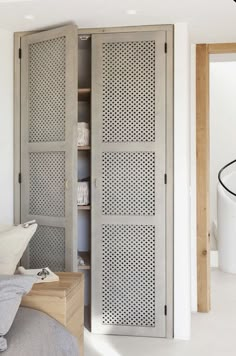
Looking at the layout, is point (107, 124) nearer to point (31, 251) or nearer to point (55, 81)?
point (55, 81)

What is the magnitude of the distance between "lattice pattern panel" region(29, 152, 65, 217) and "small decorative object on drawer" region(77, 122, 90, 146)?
22 centimetres

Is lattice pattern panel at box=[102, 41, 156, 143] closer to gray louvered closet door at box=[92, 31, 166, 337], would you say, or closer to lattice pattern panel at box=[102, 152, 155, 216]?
gray louvered closet door at box=[92, 31, 166, 337]

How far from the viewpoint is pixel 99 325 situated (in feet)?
9.76

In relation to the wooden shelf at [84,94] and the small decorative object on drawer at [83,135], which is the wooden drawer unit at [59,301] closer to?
the small decorative object on drawer at [83,135]

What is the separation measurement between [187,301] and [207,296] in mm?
670

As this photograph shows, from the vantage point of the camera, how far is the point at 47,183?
2.93 meters

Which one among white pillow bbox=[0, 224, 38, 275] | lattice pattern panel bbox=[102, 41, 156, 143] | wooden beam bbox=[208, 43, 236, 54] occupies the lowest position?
white pillow bbox=[0, 224, 38, 275]

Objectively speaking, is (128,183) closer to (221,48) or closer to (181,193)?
(181,193)

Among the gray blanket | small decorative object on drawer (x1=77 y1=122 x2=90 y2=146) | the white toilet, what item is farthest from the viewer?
the white toilet

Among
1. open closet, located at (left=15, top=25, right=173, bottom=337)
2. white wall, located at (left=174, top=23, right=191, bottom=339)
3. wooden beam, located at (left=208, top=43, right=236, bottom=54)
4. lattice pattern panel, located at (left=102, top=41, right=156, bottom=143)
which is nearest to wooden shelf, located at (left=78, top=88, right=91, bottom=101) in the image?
open closet, located at (left=15, top=25, right=173, bottom=337)

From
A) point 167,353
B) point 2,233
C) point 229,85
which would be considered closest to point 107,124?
point 2,233

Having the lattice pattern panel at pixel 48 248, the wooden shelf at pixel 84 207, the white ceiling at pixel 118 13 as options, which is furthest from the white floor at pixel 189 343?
the white ceiling at pixel 118 13

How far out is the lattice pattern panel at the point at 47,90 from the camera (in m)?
2.83

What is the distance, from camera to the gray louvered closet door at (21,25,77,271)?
9.11 feet
